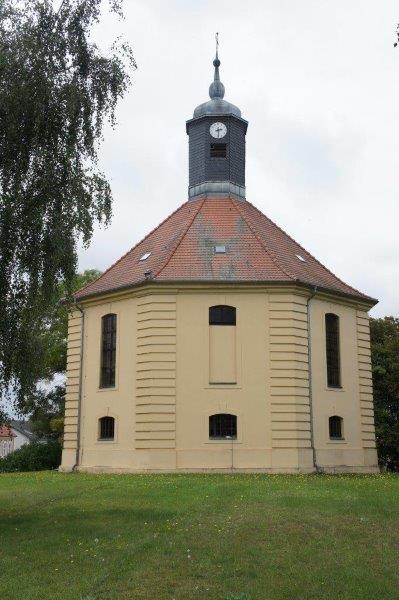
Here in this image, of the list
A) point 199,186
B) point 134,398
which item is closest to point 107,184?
point 134,398

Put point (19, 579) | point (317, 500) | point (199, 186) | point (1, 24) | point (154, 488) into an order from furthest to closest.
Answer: point (199, 186) < point (154, 488) < point (317, 500) < point (1, 24) < point (19, 579)

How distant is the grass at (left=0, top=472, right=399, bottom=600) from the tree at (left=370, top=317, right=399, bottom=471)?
16.2 metres

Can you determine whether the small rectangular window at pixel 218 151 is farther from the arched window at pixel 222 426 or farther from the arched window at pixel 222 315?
the arched window at pixel 222 426

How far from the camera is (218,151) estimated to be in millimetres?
30547

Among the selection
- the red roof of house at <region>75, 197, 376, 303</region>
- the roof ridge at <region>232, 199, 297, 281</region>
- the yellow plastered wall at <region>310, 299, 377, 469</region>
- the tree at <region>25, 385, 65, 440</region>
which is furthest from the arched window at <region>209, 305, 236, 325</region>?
the tree at <region>25, 385, 65, 440</region>

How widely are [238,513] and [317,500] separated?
2.43 meters

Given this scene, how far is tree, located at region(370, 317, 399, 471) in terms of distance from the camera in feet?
109

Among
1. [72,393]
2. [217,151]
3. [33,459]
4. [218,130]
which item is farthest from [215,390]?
[218,130]

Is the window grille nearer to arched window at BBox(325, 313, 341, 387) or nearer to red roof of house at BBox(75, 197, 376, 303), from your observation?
arched window at BBox(325, 313, 341, 387)

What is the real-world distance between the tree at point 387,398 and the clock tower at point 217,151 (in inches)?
423

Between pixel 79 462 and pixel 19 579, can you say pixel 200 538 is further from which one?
pixel 79 462

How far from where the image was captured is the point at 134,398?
2456 cm

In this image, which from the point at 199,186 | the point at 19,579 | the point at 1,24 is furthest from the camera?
the point at 199,186

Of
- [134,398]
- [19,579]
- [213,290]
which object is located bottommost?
[19,579]
